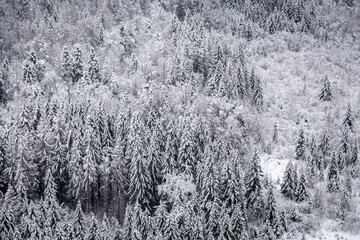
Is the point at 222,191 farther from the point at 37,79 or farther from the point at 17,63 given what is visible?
the point at 17,63

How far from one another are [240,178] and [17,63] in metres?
63.9

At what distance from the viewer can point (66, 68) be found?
89562mm

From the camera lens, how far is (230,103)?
77.3m

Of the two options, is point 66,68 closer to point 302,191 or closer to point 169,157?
point 169,157

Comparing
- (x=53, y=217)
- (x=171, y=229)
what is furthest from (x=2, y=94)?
(x=171, y=229)

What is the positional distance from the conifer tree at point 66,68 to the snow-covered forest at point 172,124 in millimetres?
327

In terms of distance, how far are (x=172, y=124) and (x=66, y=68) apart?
3642cm

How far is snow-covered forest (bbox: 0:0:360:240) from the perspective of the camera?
56.8 metres

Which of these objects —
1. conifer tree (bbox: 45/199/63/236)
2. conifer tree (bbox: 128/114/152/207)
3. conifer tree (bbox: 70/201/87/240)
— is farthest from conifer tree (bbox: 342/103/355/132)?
conifer tree (bbox: 45/199/63/236)

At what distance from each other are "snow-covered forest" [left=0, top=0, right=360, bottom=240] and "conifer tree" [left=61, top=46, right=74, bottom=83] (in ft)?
1.07

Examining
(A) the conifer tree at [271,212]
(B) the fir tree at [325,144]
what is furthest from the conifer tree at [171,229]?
(B) the fir tree at [325,144]

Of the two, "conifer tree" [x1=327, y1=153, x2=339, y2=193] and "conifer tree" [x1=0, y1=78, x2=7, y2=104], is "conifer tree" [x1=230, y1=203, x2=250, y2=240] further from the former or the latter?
"conifer tree" [x1=0, y1=78, x2=7, y2=104]

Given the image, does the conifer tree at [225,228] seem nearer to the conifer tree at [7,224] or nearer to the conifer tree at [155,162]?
the conifer tree at [155,162]

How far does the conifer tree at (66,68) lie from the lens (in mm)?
89375
